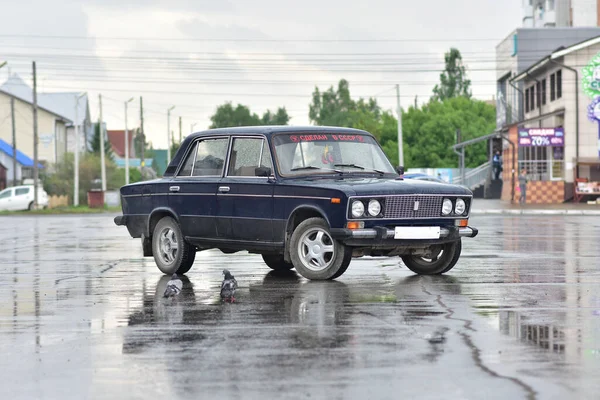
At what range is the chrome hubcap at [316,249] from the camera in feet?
42.5

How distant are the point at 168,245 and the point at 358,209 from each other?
3.08 metres

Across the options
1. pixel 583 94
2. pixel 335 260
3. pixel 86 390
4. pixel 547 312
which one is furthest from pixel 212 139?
pixel 583 94

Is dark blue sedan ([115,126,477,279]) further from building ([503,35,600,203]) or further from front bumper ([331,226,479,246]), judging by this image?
building ([503,35,600,203])

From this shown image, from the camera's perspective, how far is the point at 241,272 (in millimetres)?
14609

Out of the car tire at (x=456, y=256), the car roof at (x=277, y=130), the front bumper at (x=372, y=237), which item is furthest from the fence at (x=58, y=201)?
the front bumper at (x=372, y=237)

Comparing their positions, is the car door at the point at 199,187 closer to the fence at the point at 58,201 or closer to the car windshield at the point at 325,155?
the car windshield at the point at 325,155

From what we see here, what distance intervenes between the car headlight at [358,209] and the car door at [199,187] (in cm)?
213

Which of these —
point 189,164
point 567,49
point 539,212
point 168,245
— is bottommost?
point 539,212

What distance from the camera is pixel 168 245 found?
48.1 feet

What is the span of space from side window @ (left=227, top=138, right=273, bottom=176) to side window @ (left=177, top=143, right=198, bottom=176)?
0.74m

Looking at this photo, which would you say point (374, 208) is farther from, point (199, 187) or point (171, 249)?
point (171, 249)

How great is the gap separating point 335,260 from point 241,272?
209cm

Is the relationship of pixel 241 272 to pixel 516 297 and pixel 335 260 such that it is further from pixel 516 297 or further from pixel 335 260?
pixel 516 297

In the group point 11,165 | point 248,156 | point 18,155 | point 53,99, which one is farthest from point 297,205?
point 53,99
